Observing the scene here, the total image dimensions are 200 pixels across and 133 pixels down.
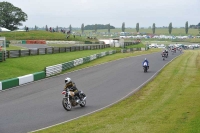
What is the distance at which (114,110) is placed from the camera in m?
17.9

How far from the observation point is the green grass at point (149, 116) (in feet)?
43.4

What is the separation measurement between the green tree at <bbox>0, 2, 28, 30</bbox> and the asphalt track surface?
77.8m

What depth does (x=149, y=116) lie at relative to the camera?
1567cm

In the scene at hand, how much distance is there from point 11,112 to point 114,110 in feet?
15.3

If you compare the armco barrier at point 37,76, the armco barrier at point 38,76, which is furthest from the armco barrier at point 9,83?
the armco barrier at point 38,76

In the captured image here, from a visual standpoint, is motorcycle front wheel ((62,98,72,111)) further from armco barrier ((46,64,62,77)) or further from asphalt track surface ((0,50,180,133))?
armco barrier ((46,64,62,77))

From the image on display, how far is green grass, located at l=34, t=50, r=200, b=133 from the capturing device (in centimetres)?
1322

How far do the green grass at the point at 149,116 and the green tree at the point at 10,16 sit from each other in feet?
291

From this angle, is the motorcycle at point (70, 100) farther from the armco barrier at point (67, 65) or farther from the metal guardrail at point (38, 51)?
the metal guardrail at point (38, 51)

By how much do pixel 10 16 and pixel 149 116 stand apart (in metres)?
98.1

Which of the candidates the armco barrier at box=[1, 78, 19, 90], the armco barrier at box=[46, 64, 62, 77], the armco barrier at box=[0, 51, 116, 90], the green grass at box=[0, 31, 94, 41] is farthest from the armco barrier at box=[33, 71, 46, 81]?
the green grass at box=[0, 31, 94, 41]

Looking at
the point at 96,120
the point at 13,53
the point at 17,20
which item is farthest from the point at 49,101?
the point at 17,20

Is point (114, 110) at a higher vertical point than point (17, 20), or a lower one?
lower

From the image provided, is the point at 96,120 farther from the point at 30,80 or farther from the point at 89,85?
the point at 30,80
